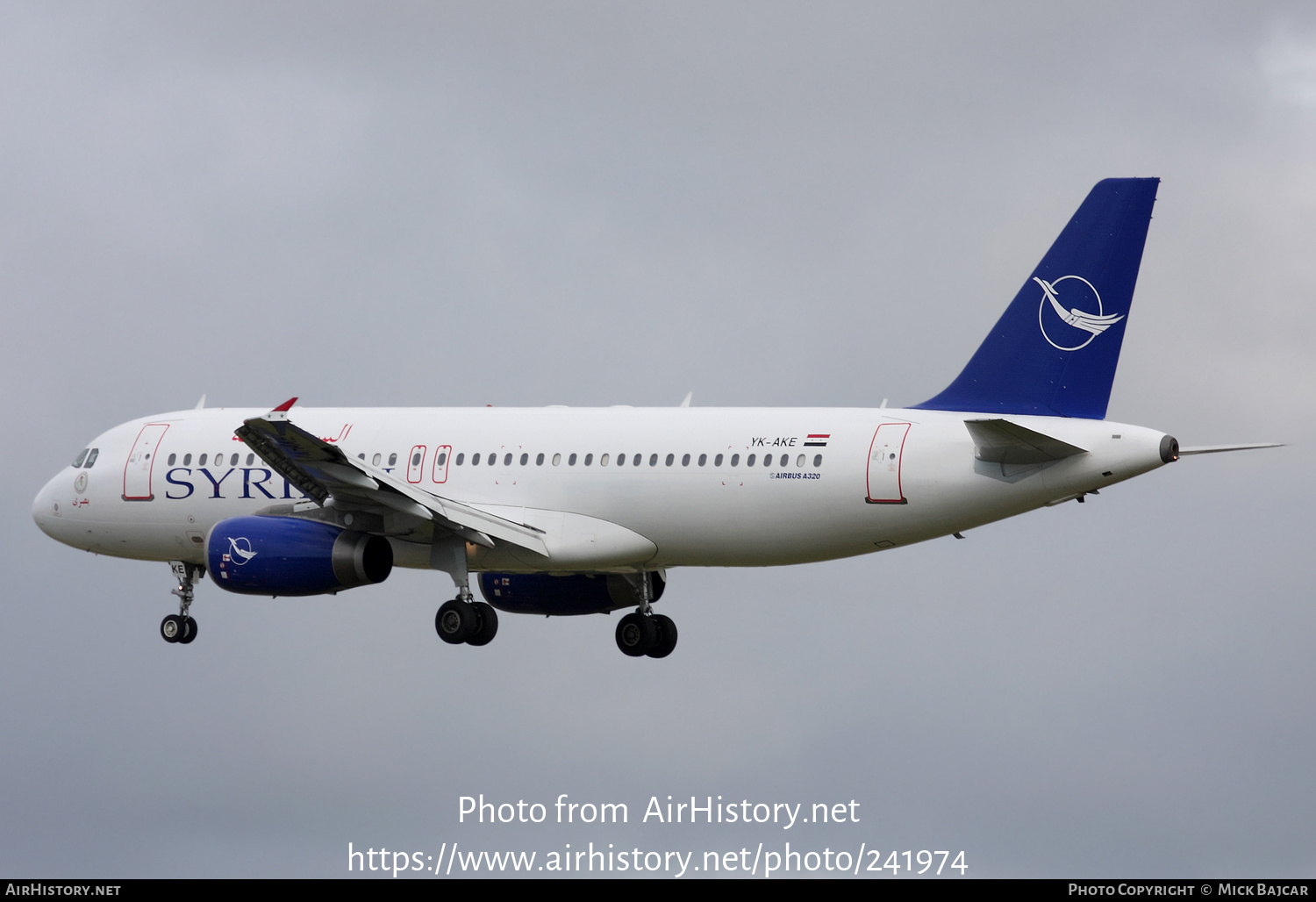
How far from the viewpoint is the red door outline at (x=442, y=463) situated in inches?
1384

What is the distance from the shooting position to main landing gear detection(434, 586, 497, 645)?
34031 mm

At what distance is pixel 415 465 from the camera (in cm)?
3538

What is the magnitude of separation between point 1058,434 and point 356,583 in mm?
12671

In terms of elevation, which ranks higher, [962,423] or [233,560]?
[962,423]

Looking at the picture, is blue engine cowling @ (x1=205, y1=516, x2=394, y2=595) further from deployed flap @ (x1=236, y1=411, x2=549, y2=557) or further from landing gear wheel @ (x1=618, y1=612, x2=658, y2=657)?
landing gear wheel @ (x1=618, y1=612, x2=658, y2=657)

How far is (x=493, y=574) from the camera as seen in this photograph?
38562 millimetres

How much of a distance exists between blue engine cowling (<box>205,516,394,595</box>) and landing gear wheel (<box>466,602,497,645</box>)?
2.38m

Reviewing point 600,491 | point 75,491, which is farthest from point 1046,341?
point 75,491

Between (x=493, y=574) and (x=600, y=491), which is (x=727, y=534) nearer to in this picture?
(x=600, y=491)

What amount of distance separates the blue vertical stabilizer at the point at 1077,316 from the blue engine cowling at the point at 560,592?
31.3 ft

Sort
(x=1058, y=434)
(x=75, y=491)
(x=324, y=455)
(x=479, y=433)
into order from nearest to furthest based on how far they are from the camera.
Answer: (x=1058, y=434) < (x=324, y=455) < (x=479, y=433) < (x=75, y=491)

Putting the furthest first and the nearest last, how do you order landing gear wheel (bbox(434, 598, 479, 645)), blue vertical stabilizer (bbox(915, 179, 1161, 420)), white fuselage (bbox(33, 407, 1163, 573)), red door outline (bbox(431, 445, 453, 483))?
red door outline (bbox(431, 445, 453, 483)) → landing gear wheel (bbox(434, 598, 479, 645)) → white fuselage (bbox(33, 407, 1163, 573)) → blue vertical stabilizer (bbox(915, 179, 1161, 420))

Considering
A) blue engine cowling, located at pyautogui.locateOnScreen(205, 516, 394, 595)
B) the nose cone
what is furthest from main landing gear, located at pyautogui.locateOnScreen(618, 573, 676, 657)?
the nose cone

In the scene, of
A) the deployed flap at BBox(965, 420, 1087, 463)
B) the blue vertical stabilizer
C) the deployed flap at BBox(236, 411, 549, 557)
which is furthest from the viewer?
the deployed flap at BBox(236, 411, 549, 557)
